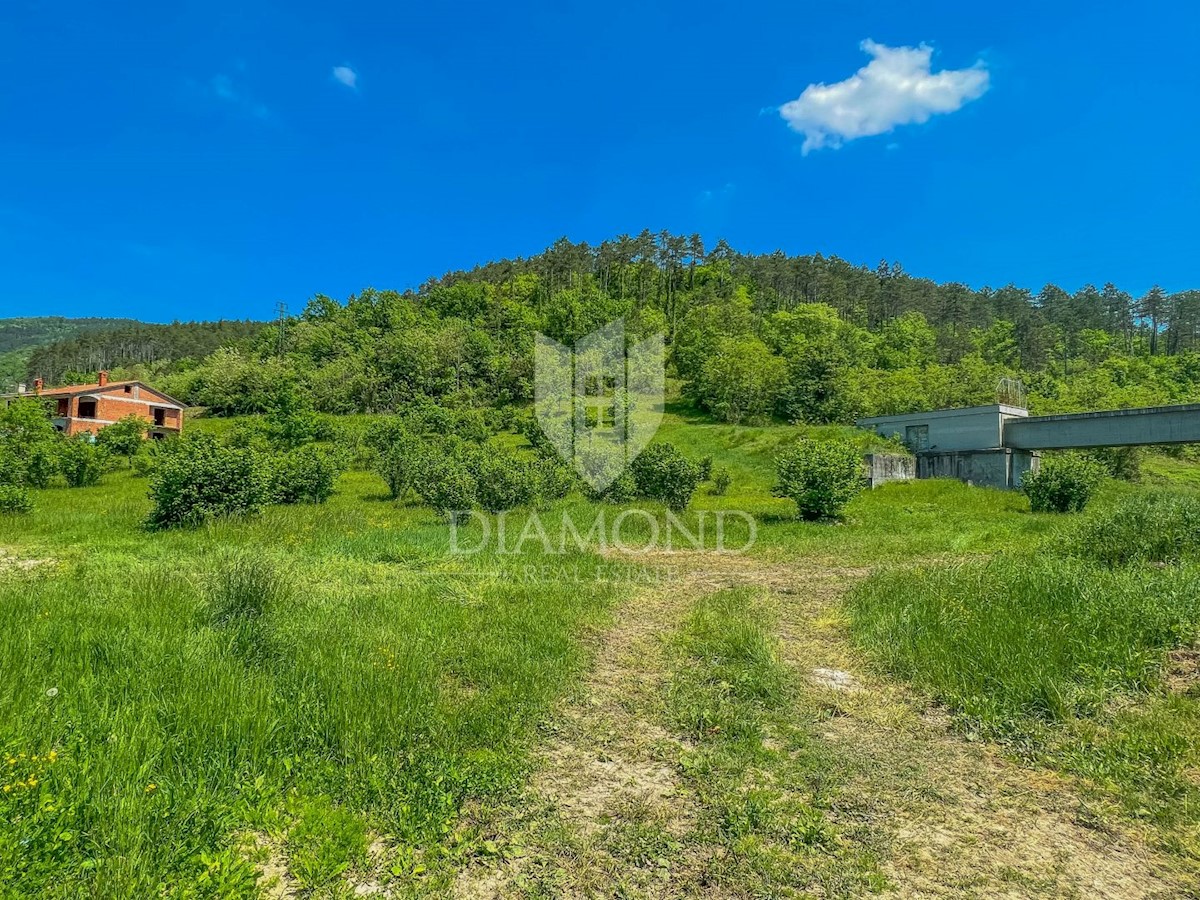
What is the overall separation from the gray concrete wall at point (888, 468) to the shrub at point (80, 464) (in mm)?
33333

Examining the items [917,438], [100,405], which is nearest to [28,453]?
[100,405]

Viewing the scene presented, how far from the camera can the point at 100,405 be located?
148ft

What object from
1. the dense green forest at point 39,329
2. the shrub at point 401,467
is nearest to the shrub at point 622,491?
the shrub at point 401,467

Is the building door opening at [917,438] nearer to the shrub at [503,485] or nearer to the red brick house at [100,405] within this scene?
the shrub at [503,485]

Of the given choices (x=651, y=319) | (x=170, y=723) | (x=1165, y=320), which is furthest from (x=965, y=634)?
(x=1165, y=320)

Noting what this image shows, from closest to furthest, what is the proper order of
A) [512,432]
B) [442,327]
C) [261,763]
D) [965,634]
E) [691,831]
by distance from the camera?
[691,831] < [261,763] < [965,634] < [512,432] < [442,327]

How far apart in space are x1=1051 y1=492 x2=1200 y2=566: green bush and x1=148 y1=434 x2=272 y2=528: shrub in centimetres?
1641

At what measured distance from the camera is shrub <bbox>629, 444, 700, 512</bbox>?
18.3 m

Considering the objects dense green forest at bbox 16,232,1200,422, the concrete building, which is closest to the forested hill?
dense green forest at bbox 16,232,1200,422

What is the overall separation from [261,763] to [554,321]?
66588 millimetres

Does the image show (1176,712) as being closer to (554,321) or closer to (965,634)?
(965,634)

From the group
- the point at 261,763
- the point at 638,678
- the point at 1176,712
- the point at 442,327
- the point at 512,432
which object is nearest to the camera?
the point at 261,763

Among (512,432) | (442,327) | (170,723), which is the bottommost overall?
(170,723)

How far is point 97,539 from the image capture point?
11.6 meters
